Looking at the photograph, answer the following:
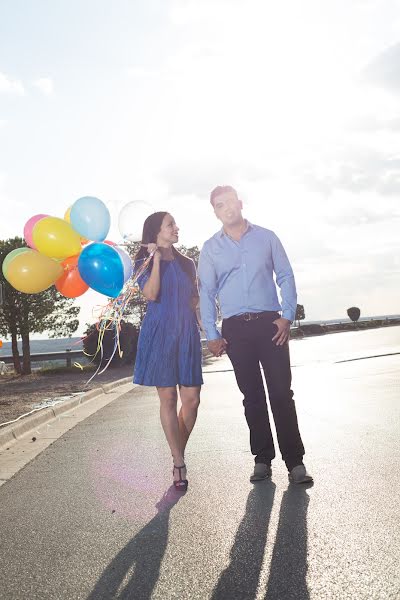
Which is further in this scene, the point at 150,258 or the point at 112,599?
the point at 150,258

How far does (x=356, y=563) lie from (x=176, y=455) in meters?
1.97

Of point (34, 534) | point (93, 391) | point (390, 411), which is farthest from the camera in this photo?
point (93, 391)

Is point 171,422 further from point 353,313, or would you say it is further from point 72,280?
point 353,313

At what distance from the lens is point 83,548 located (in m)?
3.36

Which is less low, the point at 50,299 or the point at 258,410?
the point at 50,299

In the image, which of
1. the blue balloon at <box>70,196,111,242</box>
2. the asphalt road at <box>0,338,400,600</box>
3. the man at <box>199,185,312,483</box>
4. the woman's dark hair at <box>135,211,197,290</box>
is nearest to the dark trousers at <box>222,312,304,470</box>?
the man at <box>199,185,312,483</box>

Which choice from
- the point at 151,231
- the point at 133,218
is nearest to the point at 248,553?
the point at 151,231

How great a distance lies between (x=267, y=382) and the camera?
4.69 m

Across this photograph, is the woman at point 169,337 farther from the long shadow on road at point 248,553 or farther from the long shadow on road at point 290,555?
the long shadow on road at point 290,555

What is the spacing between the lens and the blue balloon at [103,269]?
5074 millimetres

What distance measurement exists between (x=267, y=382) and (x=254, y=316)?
0.50m

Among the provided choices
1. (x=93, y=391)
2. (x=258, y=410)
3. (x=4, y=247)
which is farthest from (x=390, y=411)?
(x=4, y=247)

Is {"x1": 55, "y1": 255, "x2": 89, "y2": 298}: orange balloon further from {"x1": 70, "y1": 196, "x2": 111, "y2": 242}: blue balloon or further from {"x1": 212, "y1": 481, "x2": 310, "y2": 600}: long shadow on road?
{"x1": 212, "y1": 481, "x2": 310, "y2": 600}: long shadow on road

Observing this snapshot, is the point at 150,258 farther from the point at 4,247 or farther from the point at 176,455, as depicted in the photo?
the point at 4,247
